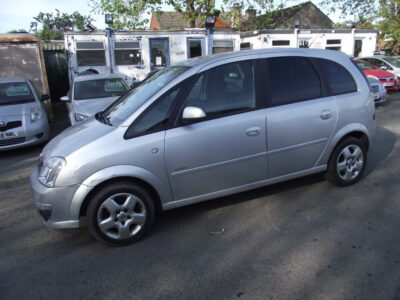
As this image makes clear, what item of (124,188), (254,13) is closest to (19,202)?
(124,188)

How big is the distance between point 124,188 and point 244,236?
1.31 meters

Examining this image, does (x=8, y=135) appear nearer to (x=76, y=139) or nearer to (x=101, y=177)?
(x=76, y=139)

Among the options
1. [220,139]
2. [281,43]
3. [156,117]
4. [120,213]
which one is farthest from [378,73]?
[120,213]

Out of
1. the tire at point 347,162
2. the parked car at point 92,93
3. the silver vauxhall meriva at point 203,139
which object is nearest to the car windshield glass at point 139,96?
the silver vauxhall meriva at point 203,139

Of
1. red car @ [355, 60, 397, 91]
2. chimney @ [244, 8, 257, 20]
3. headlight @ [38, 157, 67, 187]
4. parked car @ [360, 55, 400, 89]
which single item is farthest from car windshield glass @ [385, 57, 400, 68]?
headlight @ [38, 157, 67, 187]

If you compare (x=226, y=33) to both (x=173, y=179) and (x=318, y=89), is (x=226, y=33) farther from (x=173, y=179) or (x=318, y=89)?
(x=173, y=179)

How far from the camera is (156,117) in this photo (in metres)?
3.39

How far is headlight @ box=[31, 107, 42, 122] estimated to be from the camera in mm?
7147

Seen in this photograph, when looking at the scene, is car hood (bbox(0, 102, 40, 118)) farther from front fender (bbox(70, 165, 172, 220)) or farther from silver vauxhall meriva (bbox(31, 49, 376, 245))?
front fender (bbox(70, 165, 172, 220))

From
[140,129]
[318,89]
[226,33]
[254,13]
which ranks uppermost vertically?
[254,13]

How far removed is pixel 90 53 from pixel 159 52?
2.70 meters

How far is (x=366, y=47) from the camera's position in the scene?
18.0 m

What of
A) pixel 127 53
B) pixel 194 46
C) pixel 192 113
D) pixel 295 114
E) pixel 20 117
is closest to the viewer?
pixel 192 113

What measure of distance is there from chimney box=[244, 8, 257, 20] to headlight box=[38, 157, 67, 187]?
18.5 meters
